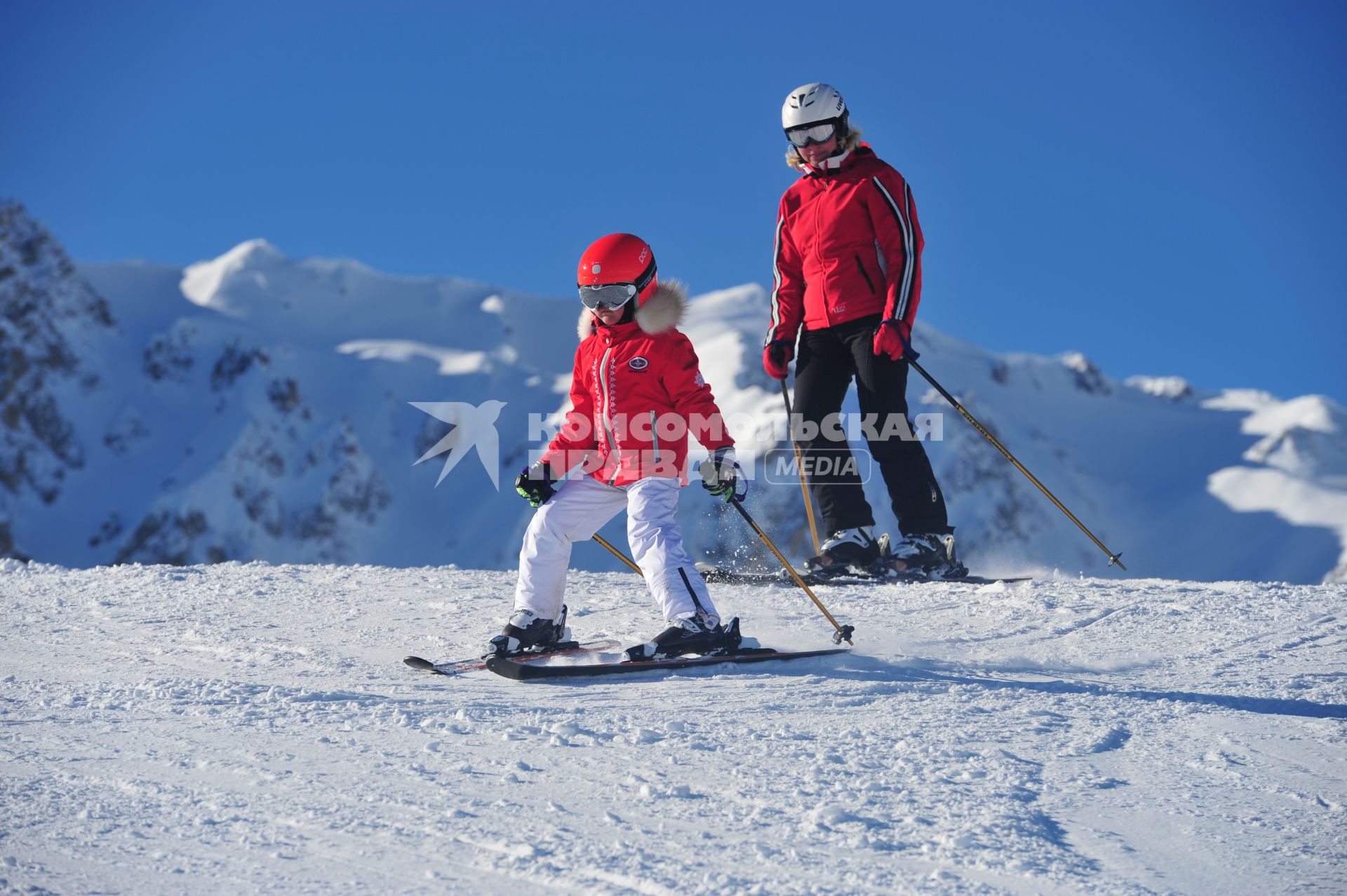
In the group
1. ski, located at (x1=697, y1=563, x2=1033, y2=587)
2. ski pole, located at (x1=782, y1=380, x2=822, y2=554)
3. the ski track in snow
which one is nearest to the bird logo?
ski pole, located at (x1=782, y1=380, x2=822, y2=554)

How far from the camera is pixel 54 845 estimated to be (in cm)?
182

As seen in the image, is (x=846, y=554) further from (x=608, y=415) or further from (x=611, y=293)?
(x=611, y=293)

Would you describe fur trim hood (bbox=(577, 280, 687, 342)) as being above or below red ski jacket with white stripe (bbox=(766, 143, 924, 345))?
below

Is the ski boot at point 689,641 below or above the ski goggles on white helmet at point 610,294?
below

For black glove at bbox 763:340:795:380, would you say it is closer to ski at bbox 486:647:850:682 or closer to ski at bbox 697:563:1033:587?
ski at bbox 697:563:1033:587

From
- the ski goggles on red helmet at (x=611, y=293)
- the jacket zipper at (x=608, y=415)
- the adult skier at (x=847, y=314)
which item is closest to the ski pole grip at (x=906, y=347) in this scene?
the adult skier at (x=847, y=314)

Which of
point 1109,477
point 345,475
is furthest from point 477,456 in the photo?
point 1109,477

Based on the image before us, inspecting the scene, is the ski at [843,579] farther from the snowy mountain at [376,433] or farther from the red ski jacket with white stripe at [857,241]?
the snowy mountain at [376,433]

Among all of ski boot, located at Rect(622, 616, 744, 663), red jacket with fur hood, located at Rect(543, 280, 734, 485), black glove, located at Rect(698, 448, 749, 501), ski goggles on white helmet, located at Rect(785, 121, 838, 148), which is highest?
ski goggles on white helmet, located at Rect(785, 121, 838, 148)

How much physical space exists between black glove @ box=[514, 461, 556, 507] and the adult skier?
171 cm

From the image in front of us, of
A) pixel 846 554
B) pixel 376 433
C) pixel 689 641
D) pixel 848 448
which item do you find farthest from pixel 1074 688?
pixel 376 433

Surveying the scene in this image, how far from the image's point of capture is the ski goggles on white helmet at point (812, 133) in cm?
473

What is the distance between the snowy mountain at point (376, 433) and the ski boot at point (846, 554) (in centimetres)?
7508

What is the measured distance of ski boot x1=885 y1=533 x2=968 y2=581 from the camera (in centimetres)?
497
